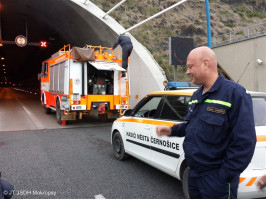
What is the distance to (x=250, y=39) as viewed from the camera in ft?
46.2

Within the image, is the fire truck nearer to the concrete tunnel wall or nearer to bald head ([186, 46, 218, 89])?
the concrete tunnel wall

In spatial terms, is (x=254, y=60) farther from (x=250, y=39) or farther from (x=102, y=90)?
(x=102, y=90)

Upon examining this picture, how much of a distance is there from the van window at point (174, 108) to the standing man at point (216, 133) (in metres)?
1.71

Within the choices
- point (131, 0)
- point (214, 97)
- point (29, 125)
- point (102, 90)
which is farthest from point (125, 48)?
point (131, 0)

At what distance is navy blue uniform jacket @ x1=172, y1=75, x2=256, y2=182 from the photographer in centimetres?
183

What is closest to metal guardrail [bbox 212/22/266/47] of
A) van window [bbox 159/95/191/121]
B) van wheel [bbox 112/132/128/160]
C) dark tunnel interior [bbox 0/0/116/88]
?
dark tunnel interior [bbox 0/0/116/88]

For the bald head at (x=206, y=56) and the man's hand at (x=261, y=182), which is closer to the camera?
the bald head at (x=206, y=56)

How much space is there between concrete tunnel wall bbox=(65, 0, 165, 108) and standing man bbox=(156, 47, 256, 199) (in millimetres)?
10684

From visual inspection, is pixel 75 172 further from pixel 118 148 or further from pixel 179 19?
pixel 179 19

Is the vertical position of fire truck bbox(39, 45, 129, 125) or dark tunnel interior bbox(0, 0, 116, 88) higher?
dark tunnel interior bbox(0, 0, 116, 88)

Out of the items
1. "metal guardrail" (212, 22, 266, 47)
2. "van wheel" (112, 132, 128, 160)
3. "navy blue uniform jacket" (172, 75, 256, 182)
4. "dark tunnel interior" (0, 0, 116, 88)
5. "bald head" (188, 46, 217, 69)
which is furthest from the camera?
"dark tunnel interior" (0, 0, 116, 88)

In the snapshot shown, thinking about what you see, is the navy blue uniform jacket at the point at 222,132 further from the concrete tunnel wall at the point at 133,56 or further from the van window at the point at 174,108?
the concrete tunnel wall at the point at 133,56

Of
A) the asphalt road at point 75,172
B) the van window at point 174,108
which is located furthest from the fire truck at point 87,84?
the van window at point 174,108

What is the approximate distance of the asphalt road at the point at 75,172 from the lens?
386 cm
